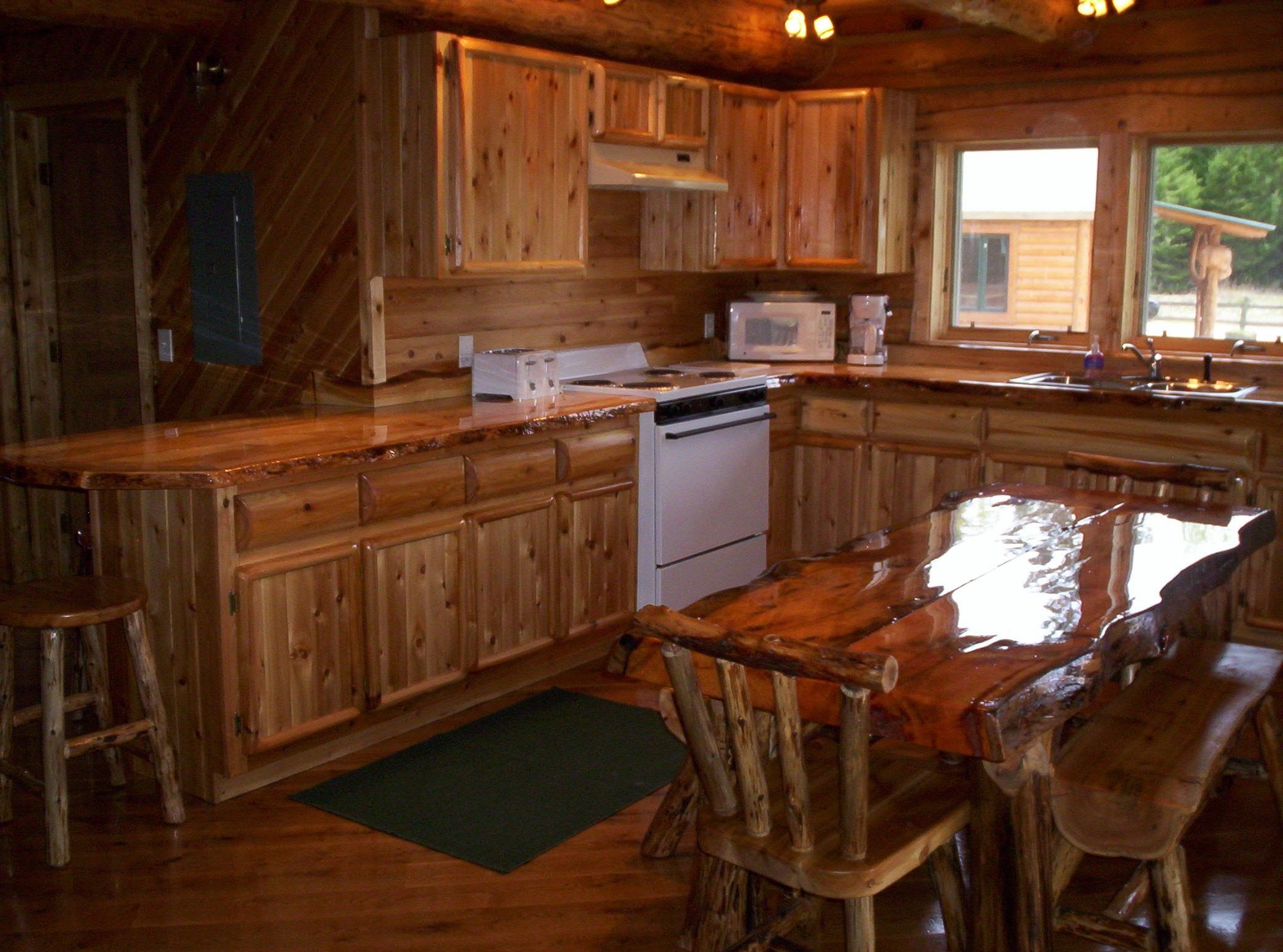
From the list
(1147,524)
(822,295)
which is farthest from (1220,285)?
(1147,524)

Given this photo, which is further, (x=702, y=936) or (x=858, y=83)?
(x=858, y=83)

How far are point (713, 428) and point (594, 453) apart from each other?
2.08ft

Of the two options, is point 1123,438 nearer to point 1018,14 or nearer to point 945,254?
point 945,254

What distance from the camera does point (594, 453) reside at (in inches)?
174

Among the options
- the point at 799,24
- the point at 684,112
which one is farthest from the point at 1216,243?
the point at 799,24

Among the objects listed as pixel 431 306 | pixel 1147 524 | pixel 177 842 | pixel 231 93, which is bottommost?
pixel 177 842

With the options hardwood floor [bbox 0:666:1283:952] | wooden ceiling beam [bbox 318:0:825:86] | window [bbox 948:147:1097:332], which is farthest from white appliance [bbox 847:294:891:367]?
hardwood floor [bbox 0:666:1283:952]

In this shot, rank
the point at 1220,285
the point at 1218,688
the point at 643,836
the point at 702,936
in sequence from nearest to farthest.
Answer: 1. the point at 702,936
2. the point at 1218,688
3. the point at 643,836
4. the point at 1220,285

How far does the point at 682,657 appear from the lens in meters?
2.17

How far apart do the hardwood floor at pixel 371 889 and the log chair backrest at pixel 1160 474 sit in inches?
32.8

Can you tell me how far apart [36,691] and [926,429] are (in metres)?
3.34

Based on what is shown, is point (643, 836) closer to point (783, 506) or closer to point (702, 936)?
point (702, 936)

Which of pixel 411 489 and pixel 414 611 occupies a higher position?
pixel 411 489

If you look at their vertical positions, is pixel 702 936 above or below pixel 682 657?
Answer: below
